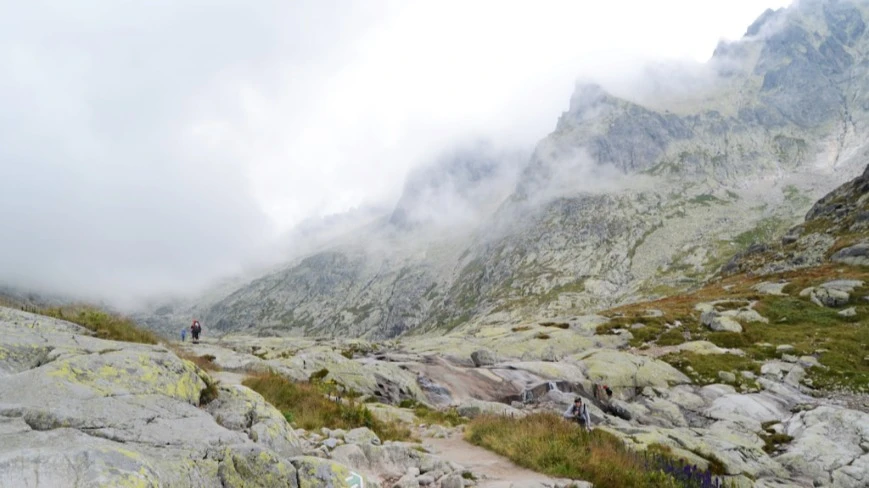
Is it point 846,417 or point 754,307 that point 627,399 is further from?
point 754,307

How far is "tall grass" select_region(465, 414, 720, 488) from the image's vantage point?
11.9 m

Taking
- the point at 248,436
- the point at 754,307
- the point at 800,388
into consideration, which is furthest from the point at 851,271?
the point at 248,436

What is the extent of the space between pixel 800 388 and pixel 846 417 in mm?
13180

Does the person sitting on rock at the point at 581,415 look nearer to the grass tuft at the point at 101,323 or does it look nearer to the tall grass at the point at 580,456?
the tall grass at the point at 580,456

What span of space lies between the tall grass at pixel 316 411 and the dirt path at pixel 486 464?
5.99 ft

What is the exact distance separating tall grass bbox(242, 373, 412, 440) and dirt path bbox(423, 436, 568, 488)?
71.9 inches

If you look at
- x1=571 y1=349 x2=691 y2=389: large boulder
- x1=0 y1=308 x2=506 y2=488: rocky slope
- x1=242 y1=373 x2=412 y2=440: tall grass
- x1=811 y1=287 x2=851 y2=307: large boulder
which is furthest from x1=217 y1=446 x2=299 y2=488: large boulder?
x1=811 y1=287 x2=851 y2=307: large boulder

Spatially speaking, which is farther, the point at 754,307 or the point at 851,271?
the point at 851,271

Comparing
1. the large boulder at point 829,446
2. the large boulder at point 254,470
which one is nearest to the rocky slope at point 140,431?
the large boulder at point 254,470

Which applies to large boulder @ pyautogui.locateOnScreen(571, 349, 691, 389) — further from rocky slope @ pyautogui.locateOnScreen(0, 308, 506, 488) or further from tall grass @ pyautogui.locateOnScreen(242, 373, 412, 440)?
rocky slope @ pyautogui.locateOnScreen(0, 308, 506, 488)

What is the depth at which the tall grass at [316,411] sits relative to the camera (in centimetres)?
1595

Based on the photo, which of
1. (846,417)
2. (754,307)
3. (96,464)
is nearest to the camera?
(96,464)

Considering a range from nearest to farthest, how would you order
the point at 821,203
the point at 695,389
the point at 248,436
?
the point at 248,436 → the point at 695,389 → the point at 821,203

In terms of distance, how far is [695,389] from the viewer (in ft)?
127
